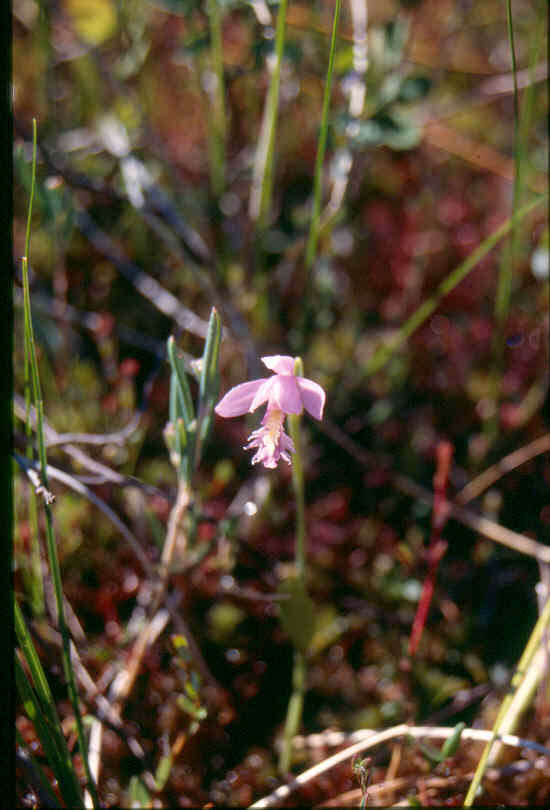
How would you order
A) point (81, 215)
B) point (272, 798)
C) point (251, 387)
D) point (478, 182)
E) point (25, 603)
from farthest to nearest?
point (478, 182) → point (81, 215) → point (25, 603) → point (272, 798) → point (251, 387)

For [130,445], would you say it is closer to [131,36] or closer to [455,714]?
[455,714]

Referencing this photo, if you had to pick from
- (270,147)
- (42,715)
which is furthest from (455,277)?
(42,715)

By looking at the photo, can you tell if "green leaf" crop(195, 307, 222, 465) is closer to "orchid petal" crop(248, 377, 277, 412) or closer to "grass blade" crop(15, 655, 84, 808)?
"orchid petal" crop(248, 377, 277, 412)

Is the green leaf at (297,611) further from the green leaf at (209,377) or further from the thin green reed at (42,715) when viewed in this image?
the thin green reed at (42,715)

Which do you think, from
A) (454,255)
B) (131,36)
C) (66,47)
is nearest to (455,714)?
(454,255)

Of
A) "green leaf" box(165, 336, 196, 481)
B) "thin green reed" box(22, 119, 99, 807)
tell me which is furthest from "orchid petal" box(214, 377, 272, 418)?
"thin green reed" box(22, 119, 99, 807)

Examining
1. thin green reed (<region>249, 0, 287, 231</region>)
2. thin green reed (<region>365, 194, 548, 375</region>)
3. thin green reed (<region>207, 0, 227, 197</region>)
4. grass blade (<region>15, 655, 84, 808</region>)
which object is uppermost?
thin green reed (<region>207, 0, 227, 197</region>)

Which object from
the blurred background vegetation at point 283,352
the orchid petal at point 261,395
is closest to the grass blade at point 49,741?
the blurred background vegetation at point 283,352

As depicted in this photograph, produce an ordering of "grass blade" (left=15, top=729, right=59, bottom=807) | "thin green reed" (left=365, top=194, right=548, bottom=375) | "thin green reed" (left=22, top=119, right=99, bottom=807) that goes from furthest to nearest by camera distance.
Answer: "thin green reed" (left=365, top=194, right=548, bottom=375)
"grass blade" (left=15, top=729, right=59, bottom=807)
"thin green reed" (left=22, top=119, right=99, bottom=807)

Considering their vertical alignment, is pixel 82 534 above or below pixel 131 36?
below
